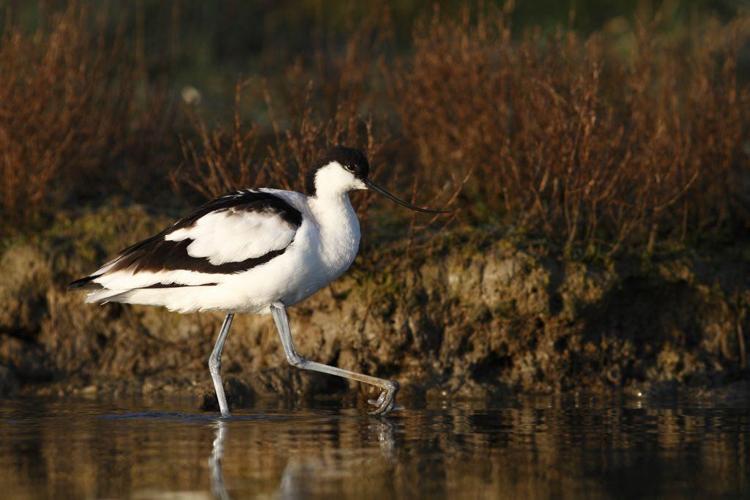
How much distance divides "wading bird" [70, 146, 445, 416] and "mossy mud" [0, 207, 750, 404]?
3.15 feet

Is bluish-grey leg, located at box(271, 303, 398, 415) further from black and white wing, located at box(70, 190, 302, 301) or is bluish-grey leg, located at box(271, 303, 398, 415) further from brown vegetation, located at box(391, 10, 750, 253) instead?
brown vegetation, located at box(391, 10, 750, 253)

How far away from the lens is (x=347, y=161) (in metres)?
6.78

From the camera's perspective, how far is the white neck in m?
6.52

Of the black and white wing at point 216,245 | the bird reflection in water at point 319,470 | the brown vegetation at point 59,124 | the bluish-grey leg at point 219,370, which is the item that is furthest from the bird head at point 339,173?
the brown vegetation at point 59,124

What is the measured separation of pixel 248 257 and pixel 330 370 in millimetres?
728

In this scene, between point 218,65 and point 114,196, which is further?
point 218,65

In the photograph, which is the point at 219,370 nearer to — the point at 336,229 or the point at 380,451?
the point at 336,229

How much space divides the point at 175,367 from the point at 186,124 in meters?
2.60

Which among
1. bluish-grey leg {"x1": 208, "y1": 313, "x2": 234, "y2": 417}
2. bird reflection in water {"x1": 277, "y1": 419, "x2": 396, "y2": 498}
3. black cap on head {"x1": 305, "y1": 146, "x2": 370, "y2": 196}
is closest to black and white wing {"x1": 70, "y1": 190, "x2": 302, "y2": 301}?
black cap on head {"x1": 305, "y1": 146, "x2": 370, "y2": 196}

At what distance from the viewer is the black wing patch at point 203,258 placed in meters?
6.50

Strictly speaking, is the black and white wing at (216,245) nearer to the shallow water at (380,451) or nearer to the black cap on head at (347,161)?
the black cap on head at (347,161)

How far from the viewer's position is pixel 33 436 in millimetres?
5875

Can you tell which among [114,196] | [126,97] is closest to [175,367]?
[114,196]

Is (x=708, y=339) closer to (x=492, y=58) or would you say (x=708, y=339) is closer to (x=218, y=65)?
(x=492, y=58)
